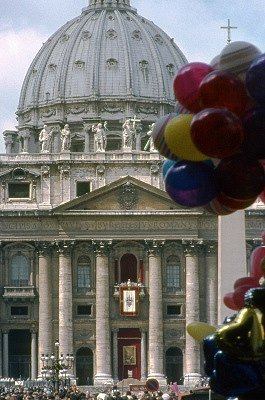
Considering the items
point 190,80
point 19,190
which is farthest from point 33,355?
point 190,80

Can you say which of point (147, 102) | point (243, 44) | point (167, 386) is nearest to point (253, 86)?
point (243, 44)

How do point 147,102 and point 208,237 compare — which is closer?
point 208,237

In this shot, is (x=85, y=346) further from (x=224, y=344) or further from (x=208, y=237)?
(x=224, y=344)

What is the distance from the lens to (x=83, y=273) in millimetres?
93625

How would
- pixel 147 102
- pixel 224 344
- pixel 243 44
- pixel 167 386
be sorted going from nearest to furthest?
pixel 224 344 → pixel 243 44 → pixel 167 386 → pixel 147 102

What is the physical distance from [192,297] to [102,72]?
Result: 112ft

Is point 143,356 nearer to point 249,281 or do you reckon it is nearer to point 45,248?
point 45,248

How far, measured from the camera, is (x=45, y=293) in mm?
92250

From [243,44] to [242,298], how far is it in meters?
2.44

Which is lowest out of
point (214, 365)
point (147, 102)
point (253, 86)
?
point (214, 365)

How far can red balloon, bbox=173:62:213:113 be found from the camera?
45.9ft

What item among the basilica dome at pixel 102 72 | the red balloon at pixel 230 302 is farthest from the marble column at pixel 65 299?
the red balloon at pixel 230 302

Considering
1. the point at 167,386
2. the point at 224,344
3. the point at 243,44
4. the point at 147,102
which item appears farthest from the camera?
the point at 147,102

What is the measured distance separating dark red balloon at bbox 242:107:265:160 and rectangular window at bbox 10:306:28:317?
7945 centimetres
